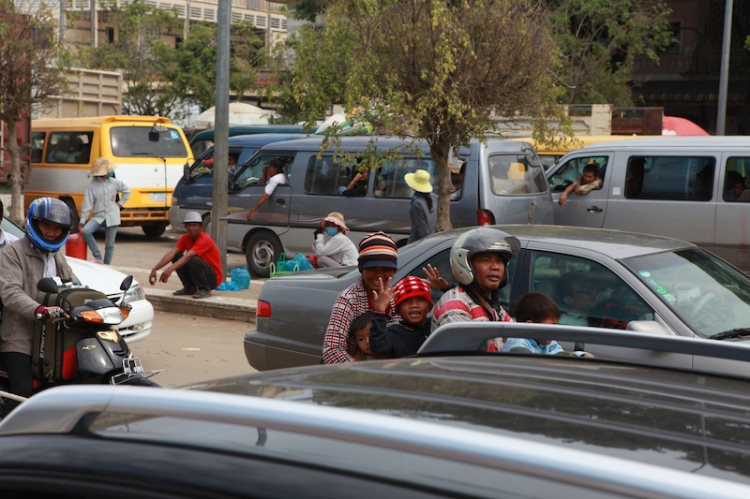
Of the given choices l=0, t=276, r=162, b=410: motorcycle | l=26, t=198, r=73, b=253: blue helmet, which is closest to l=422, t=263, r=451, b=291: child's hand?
l=0, t=276, r=162, b=410: motorcycle

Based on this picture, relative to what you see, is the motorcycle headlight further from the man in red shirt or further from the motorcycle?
the motorcycle

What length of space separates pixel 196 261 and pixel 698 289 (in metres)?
6.85

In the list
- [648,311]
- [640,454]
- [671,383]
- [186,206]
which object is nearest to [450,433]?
[640,454]

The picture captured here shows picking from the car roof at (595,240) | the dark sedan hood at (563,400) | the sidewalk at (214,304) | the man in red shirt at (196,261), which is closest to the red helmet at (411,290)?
the car roof at (595,240)

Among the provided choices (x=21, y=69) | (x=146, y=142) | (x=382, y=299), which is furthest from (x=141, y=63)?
(x=382, y=299)

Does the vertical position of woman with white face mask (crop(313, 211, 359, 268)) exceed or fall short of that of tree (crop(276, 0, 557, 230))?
it falls short

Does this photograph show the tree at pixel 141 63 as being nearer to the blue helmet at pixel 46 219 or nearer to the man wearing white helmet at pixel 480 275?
the blue helmet at pixel 46 219

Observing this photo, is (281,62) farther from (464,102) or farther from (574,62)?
(464,102)

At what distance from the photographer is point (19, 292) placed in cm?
570

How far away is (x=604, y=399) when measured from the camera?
1.88 m

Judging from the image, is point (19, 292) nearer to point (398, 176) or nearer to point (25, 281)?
point (25, 281)

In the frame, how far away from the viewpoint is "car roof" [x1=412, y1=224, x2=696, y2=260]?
5836 mm

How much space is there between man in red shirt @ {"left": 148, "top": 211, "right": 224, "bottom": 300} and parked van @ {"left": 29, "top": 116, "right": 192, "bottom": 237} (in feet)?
24.0

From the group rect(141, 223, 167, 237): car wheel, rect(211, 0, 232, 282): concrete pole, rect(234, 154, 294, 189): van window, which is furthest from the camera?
rect(141, 223, 167, 237): car wheel
